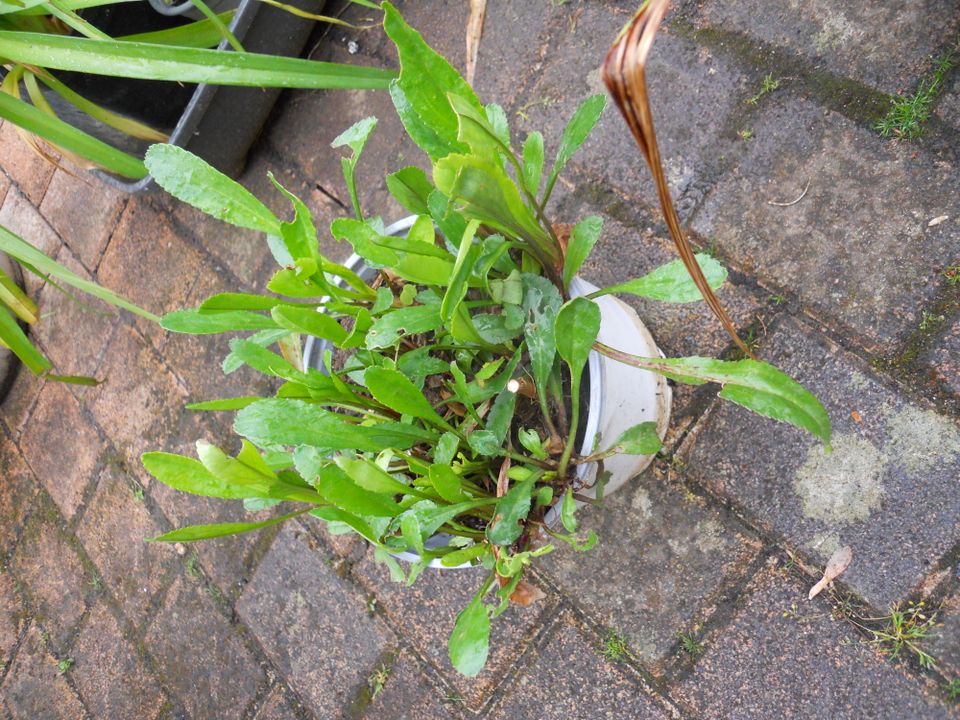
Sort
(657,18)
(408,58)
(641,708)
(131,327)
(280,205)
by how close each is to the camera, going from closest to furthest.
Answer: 1. (657,18)
2. (408,58)
3. (641,708)
4. (280,205)
5. (131,327)

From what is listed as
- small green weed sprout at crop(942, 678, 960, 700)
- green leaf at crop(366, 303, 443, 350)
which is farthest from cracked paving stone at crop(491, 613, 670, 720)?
green leaf at crop(366, 303, 443, 350)

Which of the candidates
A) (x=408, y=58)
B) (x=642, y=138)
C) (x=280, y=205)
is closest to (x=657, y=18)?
(x=642, y=138)

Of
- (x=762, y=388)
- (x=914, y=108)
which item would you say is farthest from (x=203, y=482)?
(x=914, y=108)

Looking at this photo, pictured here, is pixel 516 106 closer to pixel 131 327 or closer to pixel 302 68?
pixel 302 68

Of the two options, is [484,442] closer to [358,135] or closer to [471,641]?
[471,641]

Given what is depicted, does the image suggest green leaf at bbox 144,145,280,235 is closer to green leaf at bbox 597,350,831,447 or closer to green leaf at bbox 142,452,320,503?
green leaf at bbox 142,452,320,503

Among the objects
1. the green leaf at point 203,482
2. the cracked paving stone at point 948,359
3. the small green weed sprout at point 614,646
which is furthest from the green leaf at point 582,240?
the small green weed sprout at point 614,646
